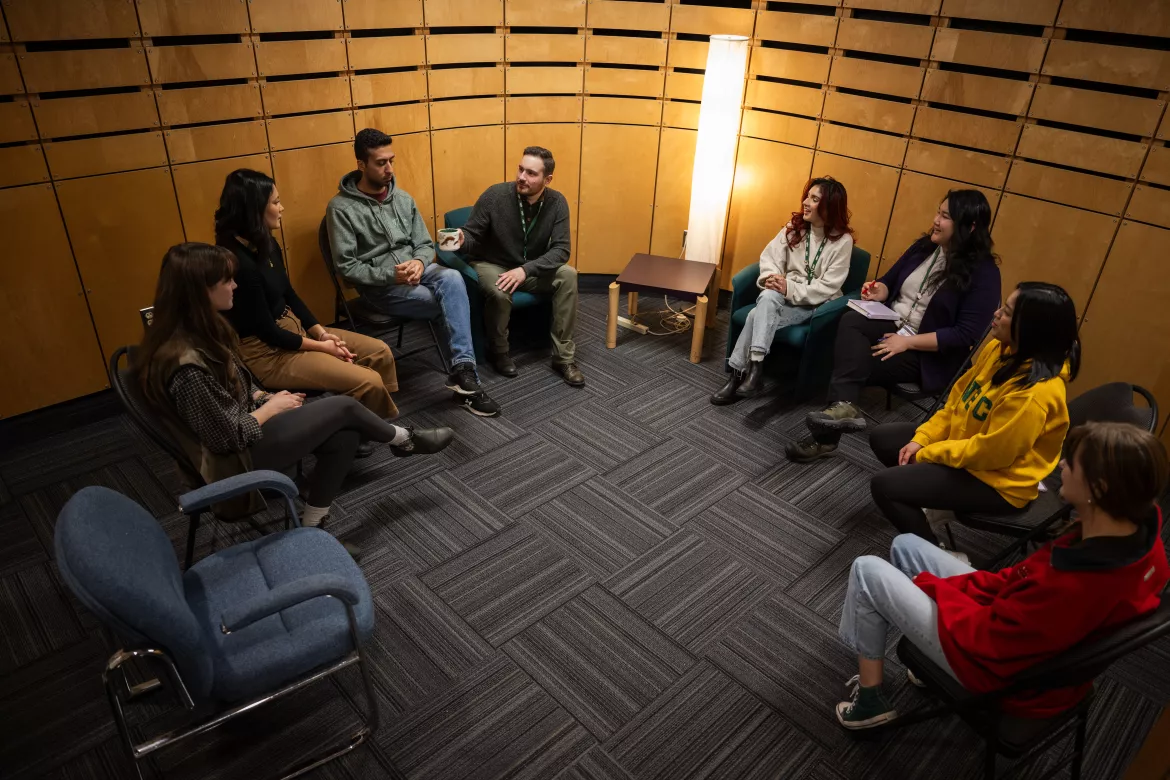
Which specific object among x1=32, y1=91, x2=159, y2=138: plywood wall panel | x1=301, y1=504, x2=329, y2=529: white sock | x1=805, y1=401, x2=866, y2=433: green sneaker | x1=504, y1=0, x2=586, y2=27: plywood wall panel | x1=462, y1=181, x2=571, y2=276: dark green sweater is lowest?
x1=301, y1=504, x2=329, y2=529: white sock

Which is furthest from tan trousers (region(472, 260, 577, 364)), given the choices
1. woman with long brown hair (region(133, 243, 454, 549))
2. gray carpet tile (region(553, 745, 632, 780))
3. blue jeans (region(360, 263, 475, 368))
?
gray carpet tile (region(553, 745, 632, 780))

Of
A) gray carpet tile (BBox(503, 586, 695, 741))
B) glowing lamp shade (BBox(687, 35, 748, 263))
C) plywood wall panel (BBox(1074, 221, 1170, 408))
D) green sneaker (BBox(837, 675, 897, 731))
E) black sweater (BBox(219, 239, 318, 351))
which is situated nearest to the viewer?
green sneaker (BBox(837, 675, 897, 731))

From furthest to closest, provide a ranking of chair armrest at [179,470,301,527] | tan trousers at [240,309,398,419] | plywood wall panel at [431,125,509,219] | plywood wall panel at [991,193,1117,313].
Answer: plywood wall panel at [431,125,509,219]
plywood wall panel at [991,193,1117,313]
tan trousers at [240,309,398,419]
chair armrest at [179,470,301,527]

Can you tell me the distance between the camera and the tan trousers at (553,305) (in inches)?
173

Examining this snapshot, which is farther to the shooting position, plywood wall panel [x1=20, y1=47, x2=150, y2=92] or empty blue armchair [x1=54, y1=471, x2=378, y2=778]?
plywood wall panel [x1=20, y1=47, x2=150, y2=92]

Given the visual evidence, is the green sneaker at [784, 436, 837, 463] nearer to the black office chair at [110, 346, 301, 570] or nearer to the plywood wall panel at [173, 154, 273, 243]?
the black office chair at [110, 346, 301, 570]

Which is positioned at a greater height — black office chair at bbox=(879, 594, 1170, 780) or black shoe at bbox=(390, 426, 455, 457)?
black office chair at bbox=(879, 594, 1170, 780)

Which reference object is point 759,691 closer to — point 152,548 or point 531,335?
point 152,548

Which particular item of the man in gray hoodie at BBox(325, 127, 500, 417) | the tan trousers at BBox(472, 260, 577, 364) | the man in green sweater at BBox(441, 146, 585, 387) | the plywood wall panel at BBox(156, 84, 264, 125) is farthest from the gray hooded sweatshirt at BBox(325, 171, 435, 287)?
the plywood wall panel at BBox(156, 84, 264, 125)

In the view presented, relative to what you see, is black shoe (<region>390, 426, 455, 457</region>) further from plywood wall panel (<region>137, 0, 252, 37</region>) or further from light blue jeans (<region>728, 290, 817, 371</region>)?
plywood wall panel (<region>137, 0, 252, 37</region>)

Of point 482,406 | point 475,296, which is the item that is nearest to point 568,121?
point 475,296

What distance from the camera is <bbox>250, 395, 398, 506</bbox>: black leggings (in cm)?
278

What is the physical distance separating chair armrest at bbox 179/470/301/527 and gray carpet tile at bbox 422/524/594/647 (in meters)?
0.85

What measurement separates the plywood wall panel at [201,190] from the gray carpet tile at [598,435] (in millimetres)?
2109
